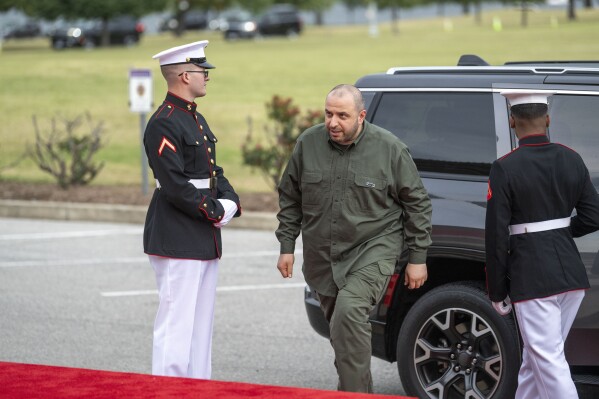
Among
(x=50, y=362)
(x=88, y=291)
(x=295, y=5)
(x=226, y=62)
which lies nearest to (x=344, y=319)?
(x=50, y=362)

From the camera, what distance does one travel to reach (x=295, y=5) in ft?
379

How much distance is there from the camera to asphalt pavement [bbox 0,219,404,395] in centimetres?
823

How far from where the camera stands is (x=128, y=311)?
9977mm

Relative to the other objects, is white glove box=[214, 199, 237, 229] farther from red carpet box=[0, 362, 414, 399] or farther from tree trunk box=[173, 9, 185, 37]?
tree trunk box=[173, 9, 185, 37]

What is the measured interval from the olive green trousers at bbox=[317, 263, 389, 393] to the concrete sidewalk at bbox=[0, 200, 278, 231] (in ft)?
28.8

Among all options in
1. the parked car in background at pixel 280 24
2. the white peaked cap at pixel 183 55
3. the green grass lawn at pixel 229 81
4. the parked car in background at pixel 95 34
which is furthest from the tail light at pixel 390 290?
the parked car in background at pixel 280 24

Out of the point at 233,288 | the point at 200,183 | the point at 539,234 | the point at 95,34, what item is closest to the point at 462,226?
the point at 539,234

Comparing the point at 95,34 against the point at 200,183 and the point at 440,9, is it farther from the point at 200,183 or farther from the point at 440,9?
the point at 440,9

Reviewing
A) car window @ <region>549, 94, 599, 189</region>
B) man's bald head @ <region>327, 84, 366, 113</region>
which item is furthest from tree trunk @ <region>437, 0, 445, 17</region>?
man's bald head @ <region>327, 84, 366, 113</region>

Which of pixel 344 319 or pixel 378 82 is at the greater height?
pixel 378 82

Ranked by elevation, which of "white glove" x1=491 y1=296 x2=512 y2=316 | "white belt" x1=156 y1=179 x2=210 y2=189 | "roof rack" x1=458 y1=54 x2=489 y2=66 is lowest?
"white glove" x1=491 y1=296 x2=512 y2=316

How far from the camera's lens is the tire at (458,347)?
6.42 m

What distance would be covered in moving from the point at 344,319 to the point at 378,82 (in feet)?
5.74

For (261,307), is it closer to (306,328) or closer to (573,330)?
(306,328)
